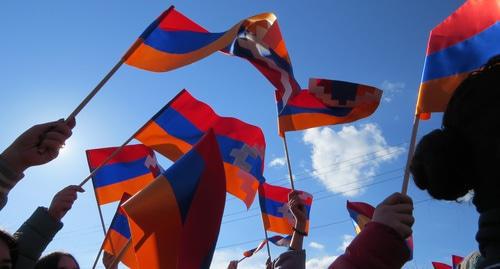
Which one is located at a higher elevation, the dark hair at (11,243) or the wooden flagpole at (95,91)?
the wooden flagpole at (95,91)

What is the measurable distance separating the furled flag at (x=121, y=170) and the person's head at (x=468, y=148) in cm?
527

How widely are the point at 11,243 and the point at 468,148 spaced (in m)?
2.48

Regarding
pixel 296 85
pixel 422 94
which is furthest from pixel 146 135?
pixel 422 94

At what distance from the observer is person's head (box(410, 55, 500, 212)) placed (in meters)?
1.15

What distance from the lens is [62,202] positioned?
3471mm

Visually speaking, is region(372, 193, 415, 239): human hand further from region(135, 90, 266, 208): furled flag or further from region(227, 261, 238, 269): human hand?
region(227, 261, 238, 269): human hand

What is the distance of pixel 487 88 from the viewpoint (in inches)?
47.5

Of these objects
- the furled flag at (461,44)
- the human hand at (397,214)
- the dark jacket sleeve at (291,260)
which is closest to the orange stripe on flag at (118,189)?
the dark jacket sleeve at (291,260)

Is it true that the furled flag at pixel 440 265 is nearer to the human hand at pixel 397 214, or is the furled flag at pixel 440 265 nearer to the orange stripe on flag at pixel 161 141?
the orange stripe on flag at pixel 161 141

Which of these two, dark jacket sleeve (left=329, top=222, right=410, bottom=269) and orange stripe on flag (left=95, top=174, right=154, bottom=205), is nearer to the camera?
dark jacket sleeve (left=329, top=222, right=410, bottom=269)

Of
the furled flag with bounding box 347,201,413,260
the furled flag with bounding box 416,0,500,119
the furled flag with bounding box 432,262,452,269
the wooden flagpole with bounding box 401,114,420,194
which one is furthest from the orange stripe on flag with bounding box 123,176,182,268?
the furled flag with bounding box 432,262,452,269

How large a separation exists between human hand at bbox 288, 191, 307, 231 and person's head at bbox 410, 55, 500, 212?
6.24 feet

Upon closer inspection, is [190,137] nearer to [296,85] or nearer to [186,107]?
[186,107]

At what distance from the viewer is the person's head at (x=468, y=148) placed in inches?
45.3
